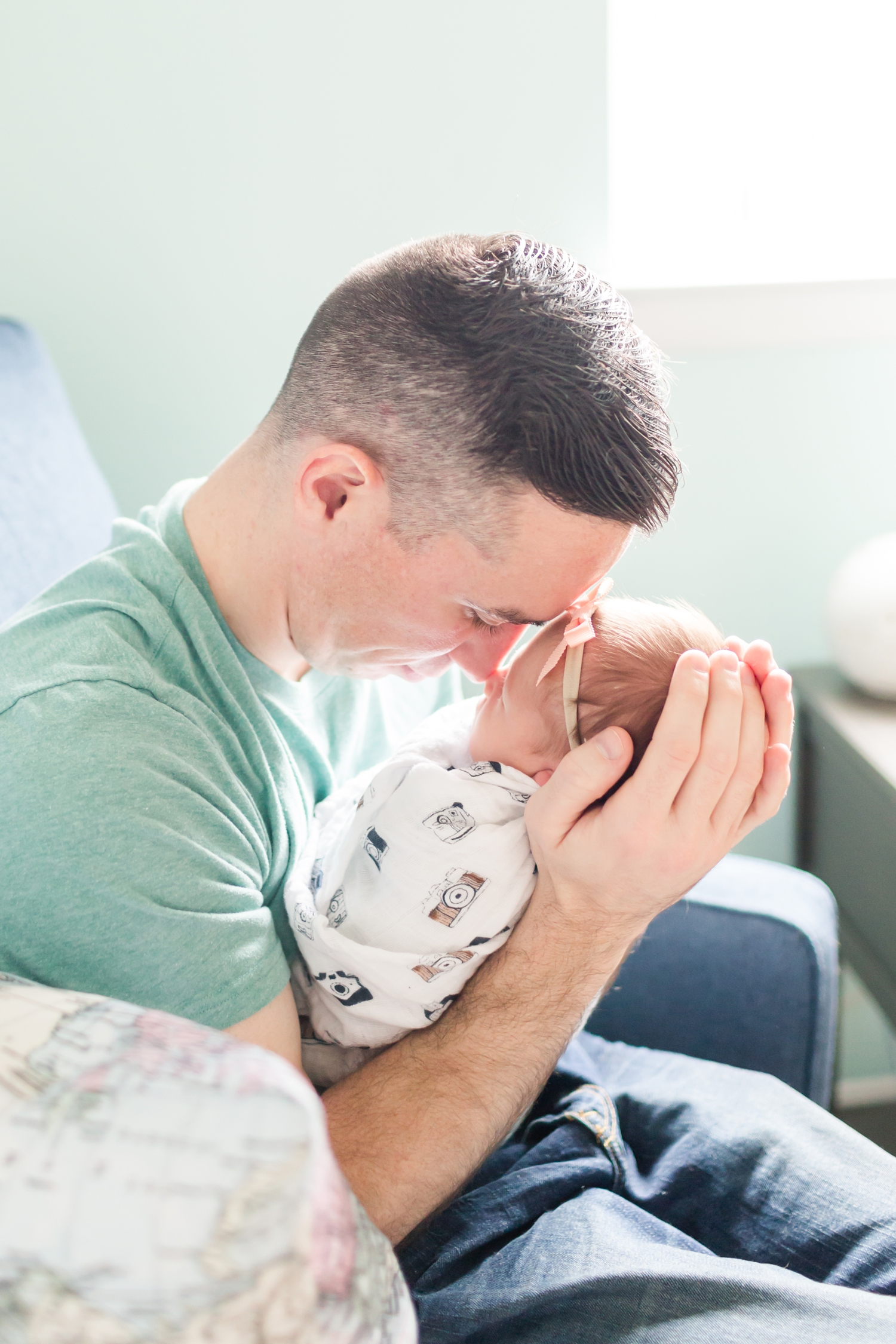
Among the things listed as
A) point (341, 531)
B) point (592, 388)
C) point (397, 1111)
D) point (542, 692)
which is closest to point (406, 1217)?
point (397, 1111)

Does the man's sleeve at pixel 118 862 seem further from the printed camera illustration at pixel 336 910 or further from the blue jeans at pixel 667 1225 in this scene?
the blue jeans at pixel 667 1225

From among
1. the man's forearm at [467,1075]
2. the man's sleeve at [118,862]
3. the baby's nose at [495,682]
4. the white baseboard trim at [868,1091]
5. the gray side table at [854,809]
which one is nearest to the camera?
the man's sleeve at [118,862]

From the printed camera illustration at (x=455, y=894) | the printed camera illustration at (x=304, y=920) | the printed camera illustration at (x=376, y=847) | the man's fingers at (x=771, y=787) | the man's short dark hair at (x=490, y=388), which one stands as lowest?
the printed camera illustration at (x=304, y=920)

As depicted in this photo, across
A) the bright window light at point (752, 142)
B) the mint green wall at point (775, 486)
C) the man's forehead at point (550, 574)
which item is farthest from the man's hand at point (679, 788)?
the bright window light at point (752, 142)

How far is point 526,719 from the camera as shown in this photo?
1.00 metres

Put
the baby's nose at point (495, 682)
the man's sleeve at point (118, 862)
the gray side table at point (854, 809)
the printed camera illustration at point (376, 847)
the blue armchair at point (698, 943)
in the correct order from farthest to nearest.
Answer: the gray side table at point (854, 809) → the blue armchair at point (698, 943) → the baby's nose at point (495, 682) → the printed camera illustration at point (376, 847) → the man's sleeve at point (118, 862)

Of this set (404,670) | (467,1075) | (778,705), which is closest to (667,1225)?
(467,1075)

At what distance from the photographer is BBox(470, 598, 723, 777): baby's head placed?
932 millimetres

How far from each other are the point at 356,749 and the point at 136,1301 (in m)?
0.84

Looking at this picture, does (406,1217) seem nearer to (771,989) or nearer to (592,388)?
(771,989)

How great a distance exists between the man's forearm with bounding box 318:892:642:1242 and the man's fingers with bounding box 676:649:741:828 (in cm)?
17

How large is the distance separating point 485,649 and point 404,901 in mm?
277

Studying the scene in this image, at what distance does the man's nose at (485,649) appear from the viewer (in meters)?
1.02

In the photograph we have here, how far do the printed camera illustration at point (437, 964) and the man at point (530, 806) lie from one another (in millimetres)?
54
